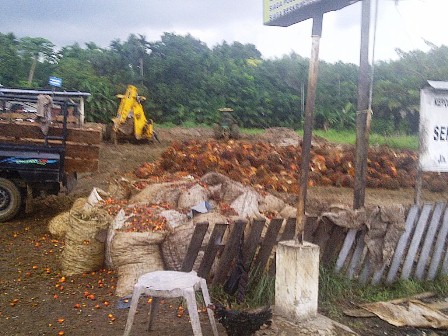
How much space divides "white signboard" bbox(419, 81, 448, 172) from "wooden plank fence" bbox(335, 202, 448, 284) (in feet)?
1.59

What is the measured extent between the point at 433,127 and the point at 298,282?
2.55 m

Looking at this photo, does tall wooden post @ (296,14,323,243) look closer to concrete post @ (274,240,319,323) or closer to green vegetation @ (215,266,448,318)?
concrete post @ (274,240,319,323)

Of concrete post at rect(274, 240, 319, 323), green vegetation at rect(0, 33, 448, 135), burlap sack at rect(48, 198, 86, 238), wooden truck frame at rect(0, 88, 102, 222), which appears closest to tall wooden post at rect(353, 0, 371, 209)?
concrete post at rect(274, 240, 319, 323)

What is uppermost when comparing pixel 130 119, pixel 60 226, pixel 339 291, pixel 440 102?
pixel 440 102

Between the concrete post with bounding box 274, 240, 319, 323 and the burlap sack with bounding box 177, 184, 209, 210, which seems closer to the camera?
the concrete post with bounding box 274, 240, 319, 323

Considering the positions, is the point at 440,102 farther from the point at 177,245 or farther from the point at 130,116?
the point at 130,116

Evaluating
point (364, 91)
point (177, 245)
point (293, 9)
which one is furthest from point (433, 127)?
point (177, 245)

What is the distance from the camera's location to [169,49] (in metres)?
33.5

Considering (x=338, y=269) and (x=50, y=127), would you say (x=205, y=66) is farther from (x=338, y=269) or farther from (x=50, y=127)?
(x=338, y=269)

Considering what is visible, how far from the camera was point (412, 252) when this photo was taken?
5895 millimetres

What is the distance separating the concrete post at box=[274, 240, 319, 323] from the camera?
15.0ft

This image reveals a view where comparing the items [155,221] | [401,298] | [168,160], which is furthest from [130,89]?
[401,298]

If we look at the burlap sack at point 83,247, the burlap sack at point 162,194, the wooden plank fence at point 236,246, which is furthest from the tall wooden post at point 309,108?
the burlap sack at point 83,247

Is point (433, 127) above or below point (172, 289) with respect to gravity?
above
